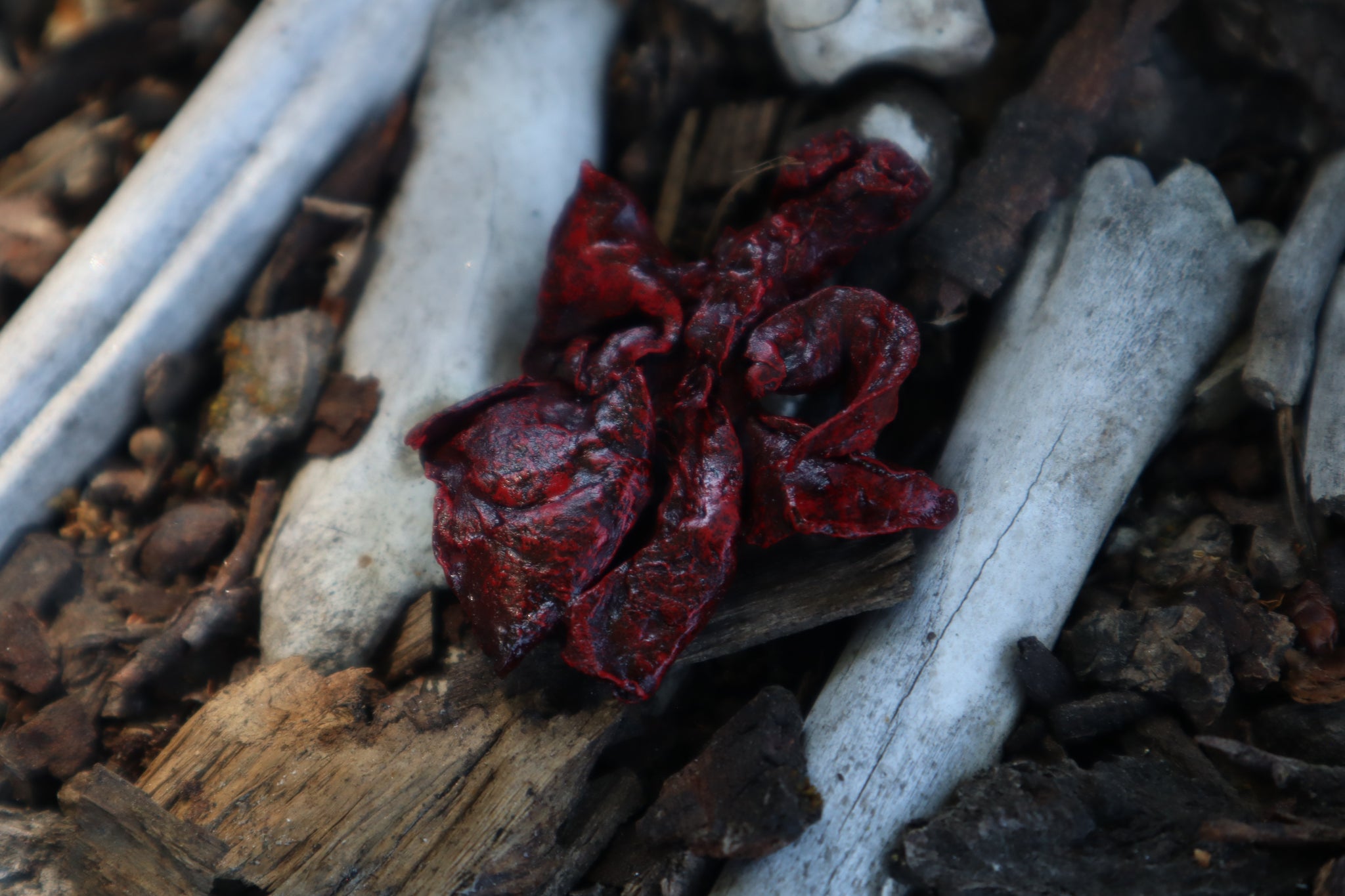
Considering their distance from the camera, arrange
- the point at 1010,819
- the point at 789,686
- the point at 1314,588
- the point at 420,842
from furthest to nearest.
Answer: the point at 789,686 → the point at 1314,588 → the point at 420,842 → the point at 1010,819

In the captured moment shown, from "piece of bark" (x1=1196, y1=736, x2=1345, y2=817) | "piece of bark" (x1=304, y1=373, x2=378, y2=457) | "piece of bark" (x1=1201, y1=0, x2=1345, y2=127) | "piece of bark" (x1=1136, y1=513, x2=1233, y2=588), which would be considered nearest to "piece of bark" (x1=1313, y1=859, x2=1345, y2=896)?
"piece of bark" (x1=1196, y1=736, x2=1345, y2=817)

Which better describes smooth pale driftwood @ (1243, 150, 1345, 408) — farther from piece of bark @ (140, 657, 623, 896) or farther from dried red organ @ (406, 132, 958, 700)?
piece of bark @ (140, 657, 623, 896)

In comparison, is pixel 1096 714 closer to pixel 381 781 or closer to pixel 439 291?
pixel 381 781

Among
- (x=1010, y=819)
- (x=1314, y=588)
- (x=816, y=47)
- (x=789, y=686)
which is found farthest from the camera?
(x=816, y=47)

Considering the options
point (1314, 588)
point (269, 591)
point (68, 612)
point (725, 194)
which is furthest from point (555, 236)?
point (1314, 588)

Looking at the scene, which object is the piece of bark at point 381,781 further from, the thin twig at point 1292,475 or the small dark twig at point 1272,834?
the thin twig at point 1292,475

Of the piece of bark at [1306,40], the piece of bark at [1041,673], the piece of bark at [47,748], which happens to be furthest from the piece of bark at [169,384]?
the piece of bark at [1306,40]

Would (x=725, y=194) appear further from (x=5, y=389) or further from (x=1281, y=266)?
(x=5, y=389)
